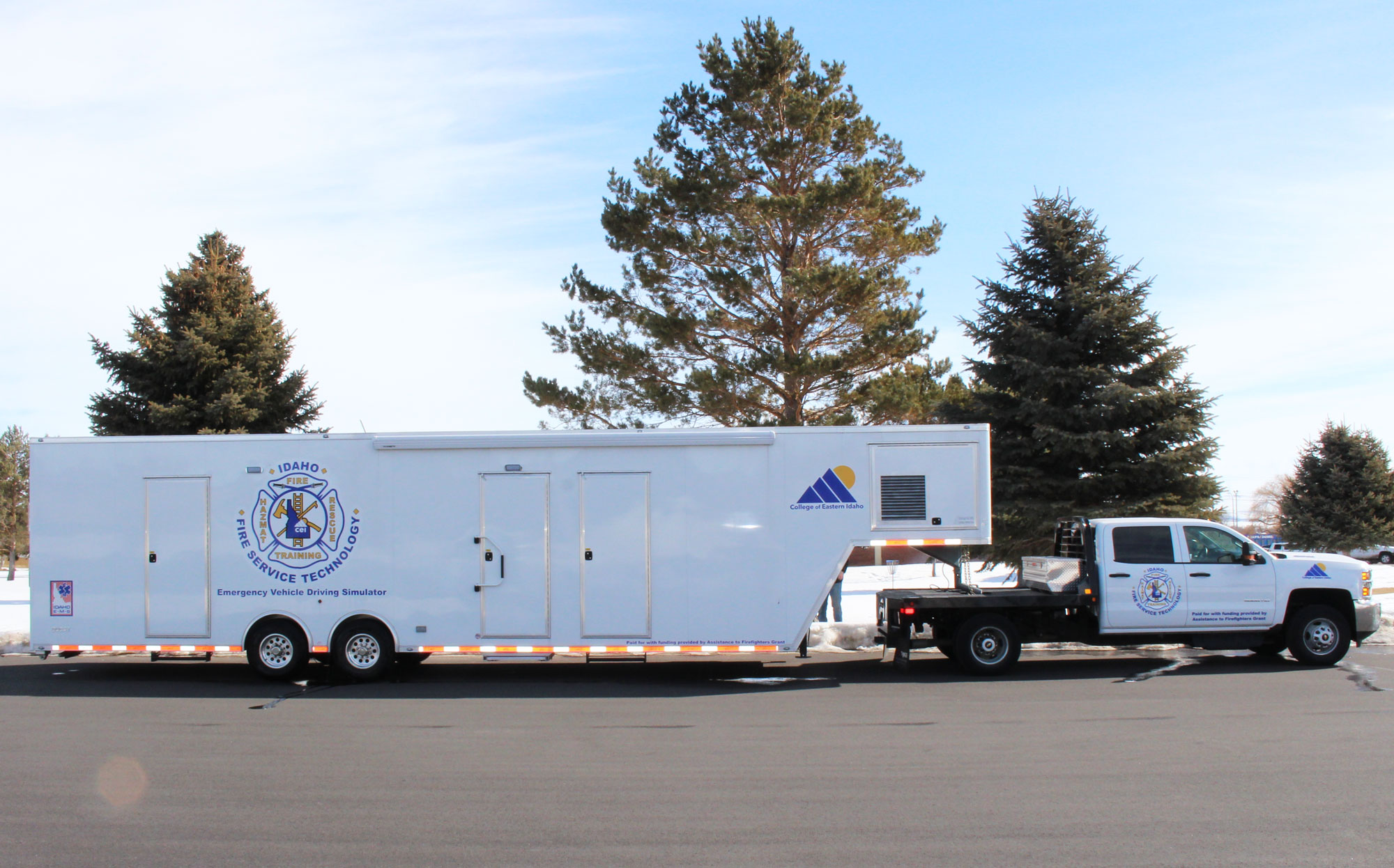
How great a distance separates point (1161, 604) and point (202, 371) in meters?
22.9

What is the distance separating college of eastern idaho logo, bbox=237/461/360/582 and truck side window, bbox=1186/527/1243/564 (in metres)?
10.2

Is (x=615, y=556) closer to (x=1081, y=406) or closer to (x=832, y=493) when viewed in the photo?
(x=832, y=493)

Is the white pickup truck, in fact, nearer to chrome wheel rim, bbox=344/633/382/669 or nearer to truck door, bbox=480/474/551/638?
truck door, bbox=480/474/551/638

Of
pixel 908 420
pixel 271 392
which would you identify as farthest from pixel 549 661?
pixel 271 392

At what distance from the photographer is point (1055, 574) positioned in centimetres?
1226

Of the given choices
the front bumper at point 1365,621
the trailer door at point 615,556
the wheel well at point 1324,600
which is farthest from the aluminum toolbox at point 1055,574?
the trailer door at point 615,556

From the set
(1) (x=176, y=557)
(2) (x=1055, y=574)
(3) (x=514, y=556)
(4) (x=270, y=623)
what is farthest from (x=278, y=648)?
(2) (x=1055, y=574)

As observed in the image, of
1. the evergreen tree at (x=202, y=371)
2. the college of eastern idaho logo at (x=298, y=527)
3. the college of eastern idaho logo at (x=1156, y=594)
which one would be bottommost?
the college of eastern idaho logo at (x=1156, y=594)

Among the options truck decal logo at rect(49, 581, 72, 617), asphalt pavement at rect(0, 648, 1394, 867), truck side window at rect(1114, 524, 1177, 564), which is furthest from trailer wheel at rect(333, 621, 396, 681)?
truck side window at rect(1114, 524, 1177, 564)

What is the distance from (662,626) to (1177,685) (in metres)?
5.73

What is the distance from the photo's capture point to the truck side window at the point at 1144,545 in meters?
11.9

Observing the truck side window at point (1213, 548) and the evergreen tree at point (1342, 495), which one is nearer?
the truck side window at point (1213, 548)

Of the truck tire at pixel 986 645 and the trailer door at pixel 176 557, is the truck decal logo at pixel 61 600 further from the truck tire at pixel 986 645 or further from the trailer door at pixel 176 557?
the truck tire at pixel 986 645

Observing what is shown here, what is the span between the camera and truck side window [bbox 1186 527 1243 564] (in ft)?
39.3
